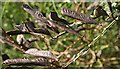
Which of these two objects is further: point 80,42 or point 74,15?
point 80,42

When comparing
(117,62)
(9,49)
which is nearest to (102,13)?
(117,62)

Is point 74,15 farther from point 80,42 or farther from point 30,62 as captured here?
point 80,42

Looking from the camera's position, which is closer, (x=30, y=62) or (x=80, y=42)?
(x=30, y=62)

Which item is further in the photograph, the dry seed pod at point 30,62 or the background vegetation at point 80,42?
the background vegetation at point 80,42

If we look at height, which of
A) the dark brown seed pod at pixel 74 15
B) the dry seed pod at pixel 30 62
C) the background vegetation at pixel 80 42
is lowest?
the dry seed pod at pixel 30 62

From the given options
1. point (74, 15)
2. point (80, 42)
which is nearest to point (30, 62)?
point (74, 15)

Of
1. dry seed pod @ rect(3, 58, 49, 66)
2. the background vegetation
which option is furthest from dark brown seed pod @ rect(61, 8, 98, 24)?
the background vegetation

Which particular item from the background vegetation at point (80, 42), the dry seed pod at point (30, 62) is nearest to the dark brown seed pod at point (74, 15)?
the dry seed pod at point (30, 62)

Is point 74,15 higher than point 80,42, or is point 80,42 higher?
point 80,42

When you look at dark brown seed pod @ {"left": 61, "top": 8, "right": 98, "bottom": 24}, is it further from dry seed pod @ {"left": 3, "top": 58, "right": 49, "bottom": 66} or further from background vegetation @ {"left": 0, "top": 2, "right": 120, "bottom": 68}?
background vegetation @ {"left": 0, "top": 2, "right": 120, "bottom": 68}

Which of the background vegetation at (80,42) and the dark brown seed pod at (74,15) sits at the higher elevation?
the background vegetation at (80,42)

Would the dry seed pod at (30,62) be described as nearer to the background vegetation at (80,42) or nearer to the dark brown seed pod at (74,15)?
the dark brown seed pod at (74,15)
